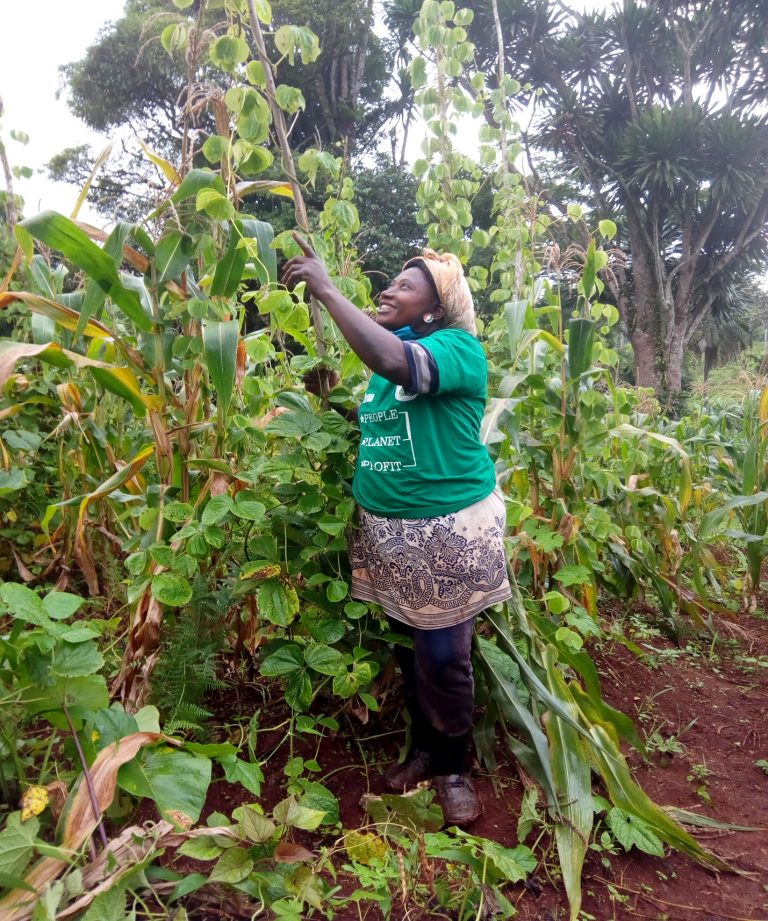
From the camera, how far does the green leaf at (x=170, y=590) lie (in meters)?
1.38

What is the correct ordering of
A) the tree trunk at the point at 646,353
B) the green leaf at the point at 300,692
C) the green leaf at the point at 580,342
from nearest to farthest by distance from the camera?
the green leaf at the point at 300,692 → the green leaf at the point at 580,342 → the tree trunk at the point at 646,353

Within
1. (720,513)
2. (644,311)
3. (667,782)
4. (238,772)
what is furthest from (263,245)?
(644,311)

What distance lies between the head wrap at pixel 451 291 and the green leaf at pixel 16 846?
4.32 feet

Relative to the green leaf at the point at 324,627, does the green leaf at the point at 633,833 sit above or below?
below

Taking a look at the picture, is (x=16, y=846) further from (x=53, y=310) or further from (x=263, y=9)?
(x=263, y=9)

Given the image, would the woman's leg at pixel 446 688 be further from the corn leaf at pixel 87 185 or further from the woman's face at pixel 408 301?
the corn leaf at pixel 87 185

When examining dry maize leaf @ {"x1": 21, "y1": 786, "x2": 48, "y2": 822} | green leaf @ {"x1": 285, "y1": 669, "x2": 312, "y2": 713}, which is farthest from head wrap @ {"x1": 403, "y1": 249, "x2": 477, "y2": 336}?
dry maize leaf @ {"x1": 21, "y1": 786, "x2": 48, "y2": 822}

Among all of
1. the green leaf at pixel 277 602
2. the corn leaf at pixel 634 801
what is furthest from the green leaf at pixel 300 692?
the corn leaf at pixel 634 801

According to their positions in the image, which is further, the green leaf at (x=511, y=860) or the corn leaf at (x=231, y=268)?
the corn leaf at (x=231, y=268)

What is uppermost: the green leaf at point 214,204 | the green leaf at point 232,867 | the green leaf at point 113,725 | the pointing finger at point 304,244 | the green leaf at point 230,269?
the green leaf at point 214,204

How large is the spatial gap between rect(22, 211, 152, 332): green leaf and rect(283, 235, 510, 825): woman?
38 cm

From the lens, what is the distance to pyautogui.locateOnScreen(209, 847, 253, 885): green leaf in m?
1.10

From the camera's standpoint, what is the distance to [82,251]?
1.39m

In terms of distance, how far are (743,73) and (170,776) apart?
1821cm
